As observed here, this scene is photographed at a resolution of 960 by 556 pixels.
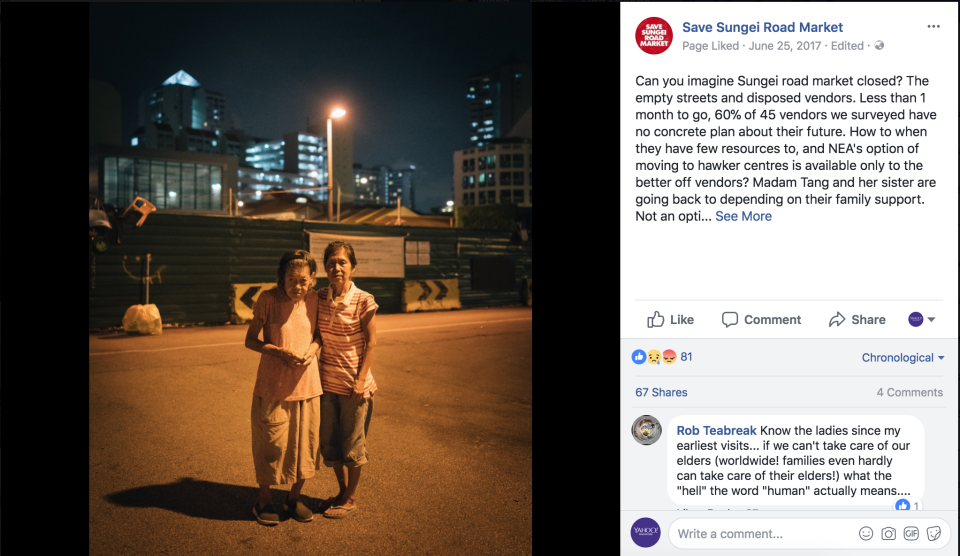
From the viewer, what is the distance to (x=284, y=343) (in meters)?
3.65

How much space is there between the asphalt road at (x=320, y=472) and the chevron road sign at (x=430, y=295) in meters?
7.88

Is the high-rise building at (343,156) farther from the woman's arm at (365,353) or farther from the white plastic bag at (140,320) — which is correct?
the woman's arm at (365,353)

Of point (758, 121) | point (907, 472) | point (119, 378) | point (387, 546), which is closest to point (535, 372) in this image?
point (758, 121)

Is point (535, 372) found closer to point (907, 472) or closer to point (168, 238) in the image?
point (907, 472)

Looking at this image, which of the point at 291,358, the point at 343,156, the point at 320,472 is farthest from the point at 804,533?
the point at 343,156

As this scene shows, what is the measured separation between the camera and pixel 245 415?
6.09 metres

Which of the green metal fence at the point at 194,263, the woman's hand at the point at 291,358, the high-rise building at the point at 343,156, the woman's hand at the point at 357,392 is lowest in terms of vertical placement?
the woman's hand at the point at 357,392

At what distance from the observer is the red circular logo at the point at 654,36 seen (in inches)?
88.5

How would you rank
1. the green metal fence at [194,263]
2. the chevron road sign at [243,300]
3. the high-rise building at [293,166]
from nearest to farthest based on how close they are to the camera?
the green metal fence at [194,263], the chevron road sign at [243,300], the high-rise building at [293,166]

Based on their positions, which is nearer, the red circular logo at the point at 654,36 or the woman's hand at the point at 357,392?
the red circular logo at the point at 654,36

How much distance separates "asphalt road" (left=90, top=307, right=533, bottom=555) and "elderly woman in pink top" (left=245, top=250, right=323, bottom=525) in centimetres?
25

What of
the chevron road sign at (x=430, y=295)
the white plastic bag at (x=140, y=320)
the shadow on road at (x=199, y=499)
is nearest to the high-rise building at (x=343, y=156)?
the chevron road sign at (x=430, y=295)

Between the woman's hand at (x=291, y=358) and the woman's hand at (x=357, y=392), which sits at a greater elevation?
the woman's hand at (x=291, y=358)

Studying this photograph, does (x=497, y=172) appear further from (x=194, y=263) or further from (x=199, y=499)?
(x=199, y=499)
